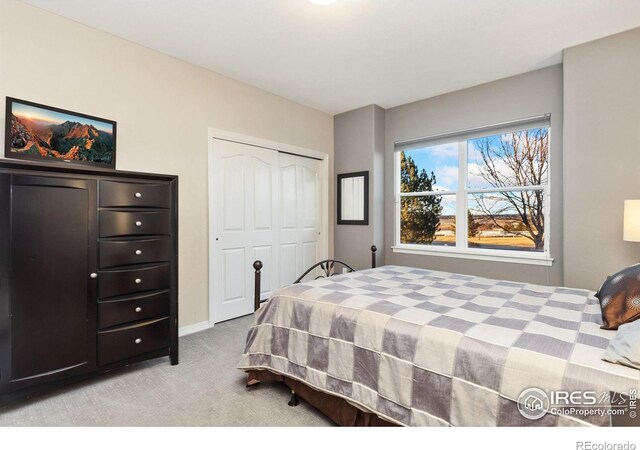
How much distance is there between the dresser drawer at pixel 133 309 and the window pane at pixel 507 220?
336 centimetres

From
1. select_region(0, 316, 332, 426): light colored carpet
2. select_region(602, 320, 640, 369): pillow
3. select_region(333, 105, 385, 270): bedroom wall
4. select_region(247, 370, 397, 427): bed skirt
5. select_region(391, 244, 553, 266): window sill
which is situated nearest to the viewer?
select_region(602, 320, 640, 369): pillow

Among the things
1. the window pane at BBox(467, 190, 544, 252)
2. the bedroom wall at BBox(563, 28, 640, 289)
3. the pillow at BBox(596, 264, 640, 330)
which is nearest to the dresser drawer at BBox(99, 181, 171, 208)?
the pillow at BBox(596, 264, 640, 330)

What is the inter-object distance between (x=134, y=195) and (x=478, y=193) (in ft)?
11.6

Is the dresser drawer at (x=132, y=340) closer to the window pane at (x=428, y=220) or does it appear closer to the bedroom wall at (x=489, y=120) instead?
the bedroom wall at (x=489, y=120)

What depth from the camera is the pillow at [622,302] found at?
1453 mm

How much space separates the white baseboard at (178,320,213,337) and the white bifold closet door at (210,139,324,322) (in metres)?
0.12

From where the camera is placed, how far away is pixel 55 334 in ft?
6.40

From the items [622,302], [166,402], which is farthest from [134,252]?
[622,302]

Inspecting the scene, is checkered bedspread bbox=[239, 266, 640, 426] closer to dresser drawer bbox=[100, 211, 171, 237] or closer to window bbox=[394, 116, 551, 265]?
dresser drawer bbox=[100, 211, 171, 237]

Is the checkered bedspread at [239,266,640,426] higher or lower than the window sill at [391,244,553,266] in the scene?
lower

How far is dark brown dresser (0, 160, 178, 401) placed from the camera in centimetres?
182

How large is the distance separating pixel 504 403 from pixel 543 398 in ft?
0.43

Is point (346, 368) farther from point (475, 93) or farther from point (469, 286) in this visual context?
point (475, 93)

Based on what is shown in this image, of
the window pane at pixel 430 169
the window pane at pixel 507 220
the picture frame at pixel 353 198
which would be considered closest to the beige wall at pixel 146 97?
the picture frame at pixel 353 198
